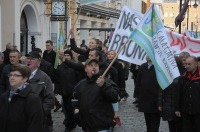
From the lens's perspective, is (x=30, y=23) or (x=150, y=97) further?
(x=30, y=23)

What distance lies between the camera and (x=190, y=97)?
7.04 m

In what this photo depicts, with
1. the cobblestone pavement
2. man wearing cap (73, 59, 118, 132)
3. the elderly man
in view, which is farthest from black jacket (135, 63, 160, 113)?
man wearing cap (73, 59, 118, 132)

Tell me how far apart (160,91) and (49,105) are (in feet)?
8.18

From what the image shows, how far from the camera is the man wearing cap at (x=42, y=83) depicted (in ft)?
18.7

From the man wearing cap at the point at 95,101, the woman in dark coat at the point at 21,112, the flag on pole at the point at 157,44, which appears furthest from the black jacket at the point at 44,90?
the flag on pole at the point at 157,44

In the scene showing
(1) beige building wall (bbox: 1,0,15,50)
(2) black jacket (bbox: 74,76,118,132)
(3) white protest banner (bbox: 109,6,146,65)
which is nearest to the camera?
(2) black jacket (bbox: 74,76,118,132)

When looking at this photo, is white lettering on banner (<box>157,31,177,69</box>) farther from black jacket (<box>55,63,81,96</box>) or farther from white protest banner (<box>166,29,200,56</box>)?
black jacket (<box>55,63,81,96</box>)

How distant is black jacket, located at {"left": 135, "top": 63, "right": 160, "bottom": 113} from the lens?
7999mm

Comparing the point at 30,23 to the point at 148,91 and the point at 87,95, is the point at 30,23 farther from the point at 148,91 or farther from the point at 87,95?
the point at 87,95

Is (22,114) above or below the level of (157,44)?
below

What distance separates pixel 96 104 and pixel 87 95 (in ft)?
0.56

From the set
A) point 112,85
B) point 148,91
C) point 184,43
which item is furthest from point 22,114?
point 184,43

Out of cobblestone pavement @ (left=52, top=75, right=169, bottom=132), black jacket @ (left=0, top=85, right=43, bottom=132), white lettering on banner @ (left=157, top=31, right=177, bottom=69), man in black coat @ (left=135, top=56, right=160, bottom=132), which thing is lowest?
cobblestone pavement @ (left=52, top=75, right=169, bottom=132)

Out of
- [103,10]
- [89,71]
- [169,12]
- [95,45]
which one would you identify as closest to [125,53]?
[89,71]
